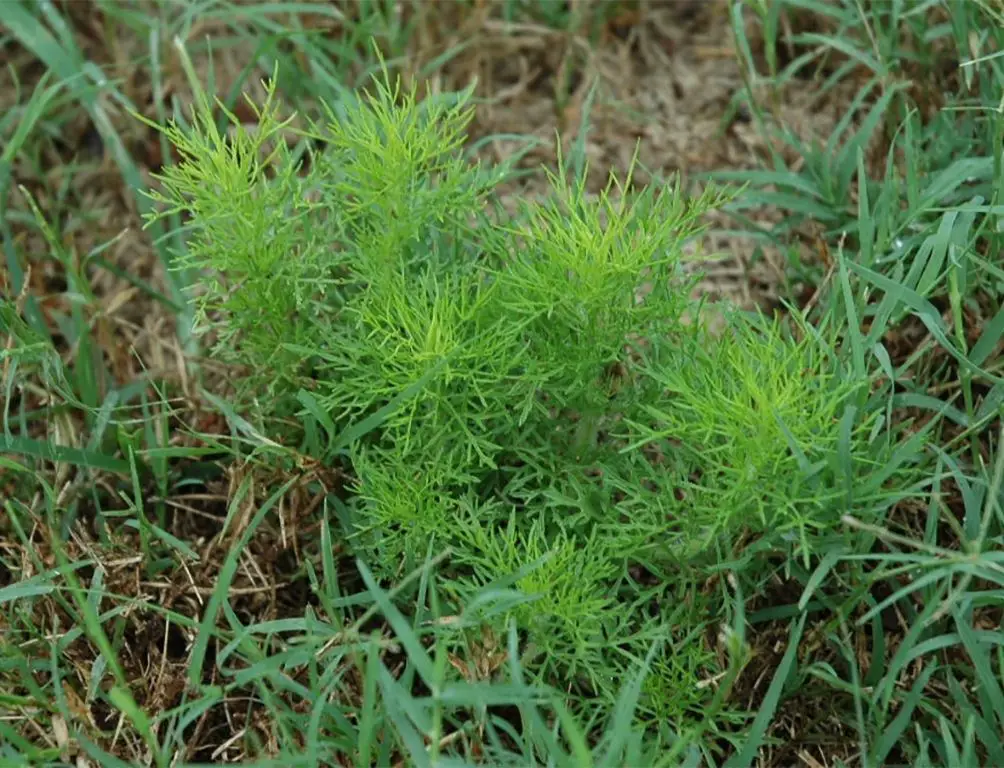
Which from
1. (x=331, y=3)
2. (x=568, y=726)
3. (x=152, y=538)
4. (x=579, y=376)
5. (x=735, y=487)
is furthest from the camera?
(x=331, y=3)

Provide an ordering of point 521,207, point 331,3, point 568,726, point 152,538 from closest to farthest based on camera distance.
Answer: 1. point 568,726
2. point 521,207
3. point 152,538
4. point 331,3

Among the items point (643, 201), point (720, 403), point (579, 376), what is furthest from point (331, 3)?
point (720, 403)

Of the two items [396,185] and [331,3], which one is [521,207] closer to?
[396,185]

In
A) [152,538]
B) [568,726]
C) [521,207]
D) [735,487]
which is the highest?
[521,207]

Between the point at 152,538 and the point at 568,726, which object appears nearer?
the point at 568,726
